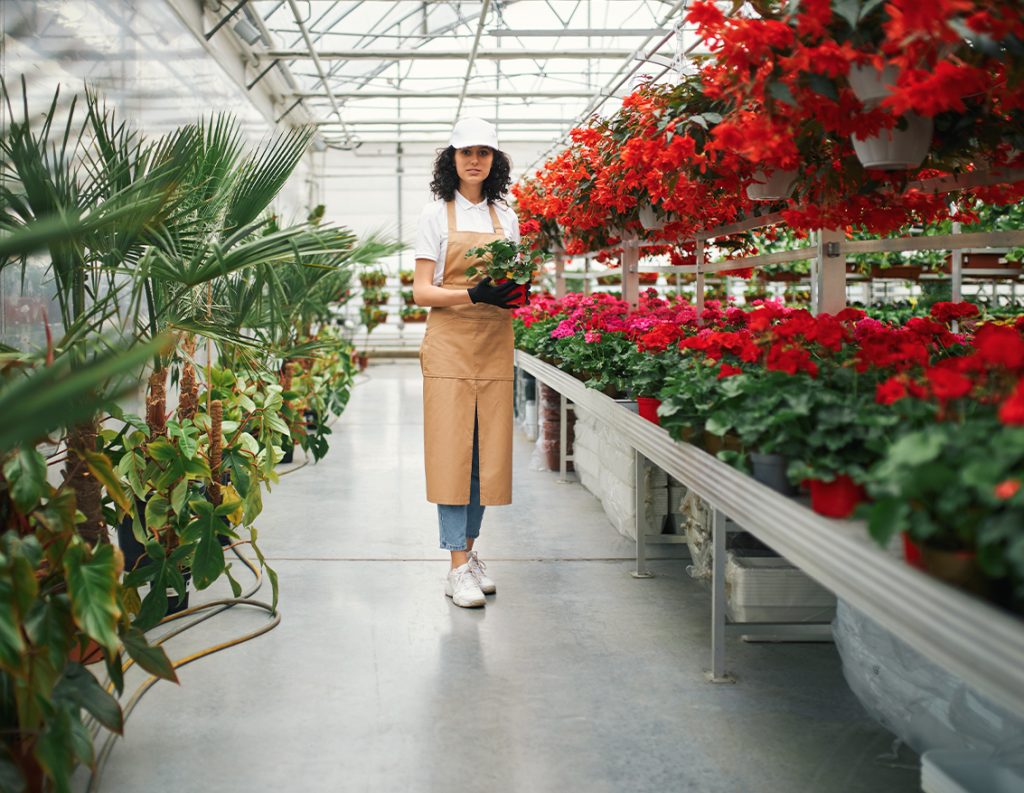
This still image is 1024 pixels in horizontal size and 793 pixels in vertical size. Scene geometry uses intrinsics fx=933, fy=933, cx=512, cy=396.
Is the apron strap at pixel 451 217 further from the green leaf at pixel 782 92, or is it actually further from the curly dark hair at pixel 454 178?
the green leaf at pixel 782 92

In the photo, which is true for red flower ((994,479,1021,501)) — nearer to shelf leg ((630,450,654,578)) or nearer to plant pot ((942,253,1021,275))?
shelf leg ((630,450,654,578))

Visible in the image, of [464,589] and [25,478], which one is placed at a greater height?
[25,478]

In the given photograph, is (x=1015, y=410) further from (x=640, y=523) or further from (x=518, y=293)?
(x=640, y=523)

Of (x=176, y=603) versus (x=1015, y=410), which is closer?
(x=1015, y=410)

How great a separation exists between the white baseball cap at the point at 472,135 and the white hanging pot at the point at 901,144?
4.24 ft

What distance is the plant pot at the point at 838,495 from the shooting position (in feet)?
4.99

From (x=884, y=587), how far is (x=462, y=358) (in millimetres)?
1814

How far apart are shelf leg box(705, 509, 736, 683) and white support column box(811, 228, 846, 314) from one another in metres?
0.94

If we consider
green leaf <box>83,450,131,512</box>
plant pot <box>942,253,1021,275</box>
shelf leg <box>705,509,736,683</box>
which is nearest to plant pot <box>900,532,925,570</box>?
shelf leg <box>705,509,736,683</box>

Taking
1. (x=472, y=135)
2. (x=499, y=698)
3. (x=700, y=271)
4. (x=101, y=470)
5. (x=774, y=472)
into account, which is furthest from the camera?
(x=700, y=271)

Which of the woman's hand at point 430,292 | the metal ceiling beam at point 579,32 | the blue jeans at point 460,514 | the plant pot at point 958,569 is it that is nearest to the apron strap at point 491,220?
the woman's hand at point 430,292

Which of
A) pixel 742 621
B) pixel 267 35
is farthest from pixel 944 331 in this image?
pixel 267 35

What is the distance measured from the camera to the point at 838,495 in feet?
5.03

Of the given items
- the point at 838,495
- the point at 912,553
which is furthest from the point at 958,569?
the point at 838,495
